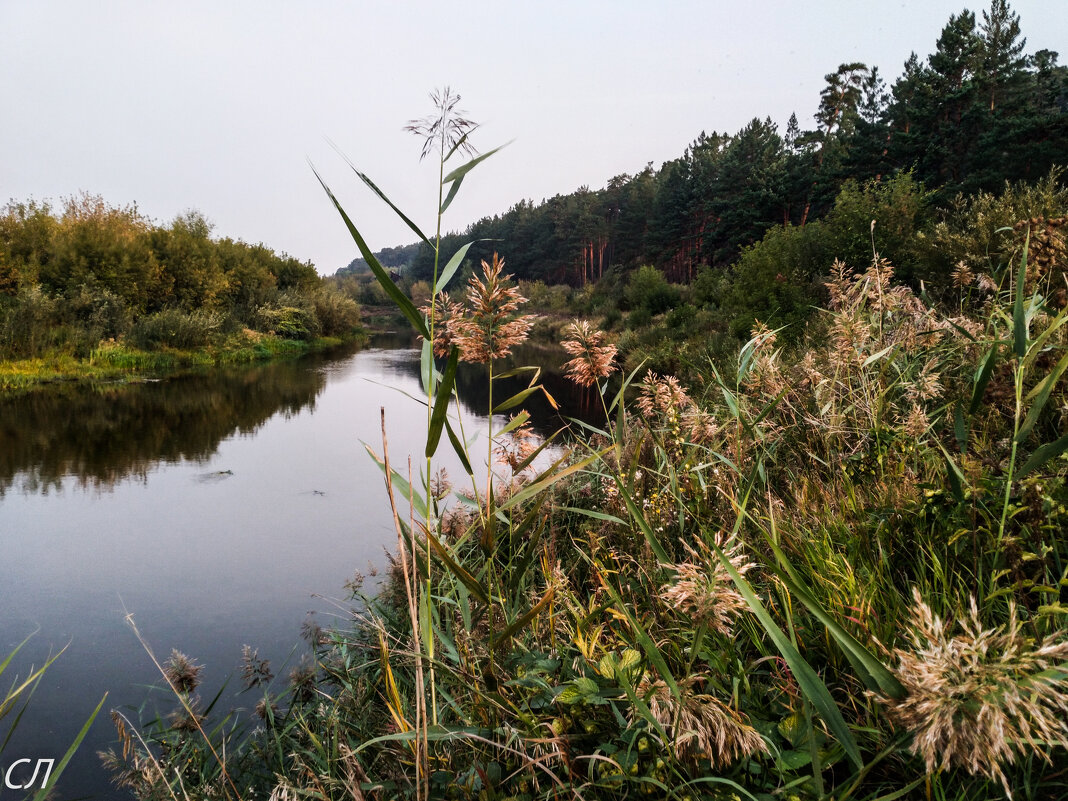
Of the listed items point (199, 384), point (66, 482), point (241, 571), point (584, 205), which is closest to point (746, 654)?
point (241, 571)

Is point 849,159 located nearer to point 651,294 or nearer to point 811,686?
point 651,294

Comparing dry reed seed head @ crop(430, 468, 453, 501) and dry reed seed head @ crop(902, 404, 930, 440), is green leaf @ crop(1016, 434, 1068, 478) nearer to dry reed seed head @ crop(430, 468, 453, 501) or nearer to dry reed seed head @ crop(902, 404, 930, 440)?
dry reed seed head @ crop(902, 404, 930, 440)

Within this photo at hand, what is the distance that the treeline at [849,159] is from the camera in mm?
21406

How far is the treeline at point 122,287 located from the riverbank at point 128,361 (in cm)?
35

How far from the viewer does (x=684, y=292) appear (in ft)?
91.1

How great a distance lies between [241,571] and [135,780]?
9.51 ft

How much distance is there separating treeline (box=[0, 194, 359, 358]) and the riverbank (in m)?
0.35

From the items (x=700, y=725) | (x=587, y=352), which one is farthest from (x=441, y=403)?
(x=587, y=352)

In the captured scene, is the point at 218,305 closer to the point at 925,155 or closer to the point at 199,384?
the point at 199,384

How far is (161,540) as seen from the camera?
5215 millimetres

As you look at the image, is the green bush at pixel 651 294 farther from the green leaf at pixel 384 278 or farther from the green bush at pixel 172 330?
the green leaf at pixel 384 278

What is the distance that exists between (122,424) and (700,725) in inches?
452

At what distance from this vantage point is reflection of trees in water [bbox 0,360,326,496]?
286 inches

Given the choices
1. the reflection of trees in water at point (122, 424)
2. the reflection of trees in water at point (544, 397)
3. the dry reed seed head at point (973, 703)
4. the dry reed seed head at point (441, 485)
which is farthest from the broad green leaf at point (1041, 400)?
the reflection of trees in water at point (122, 424)
